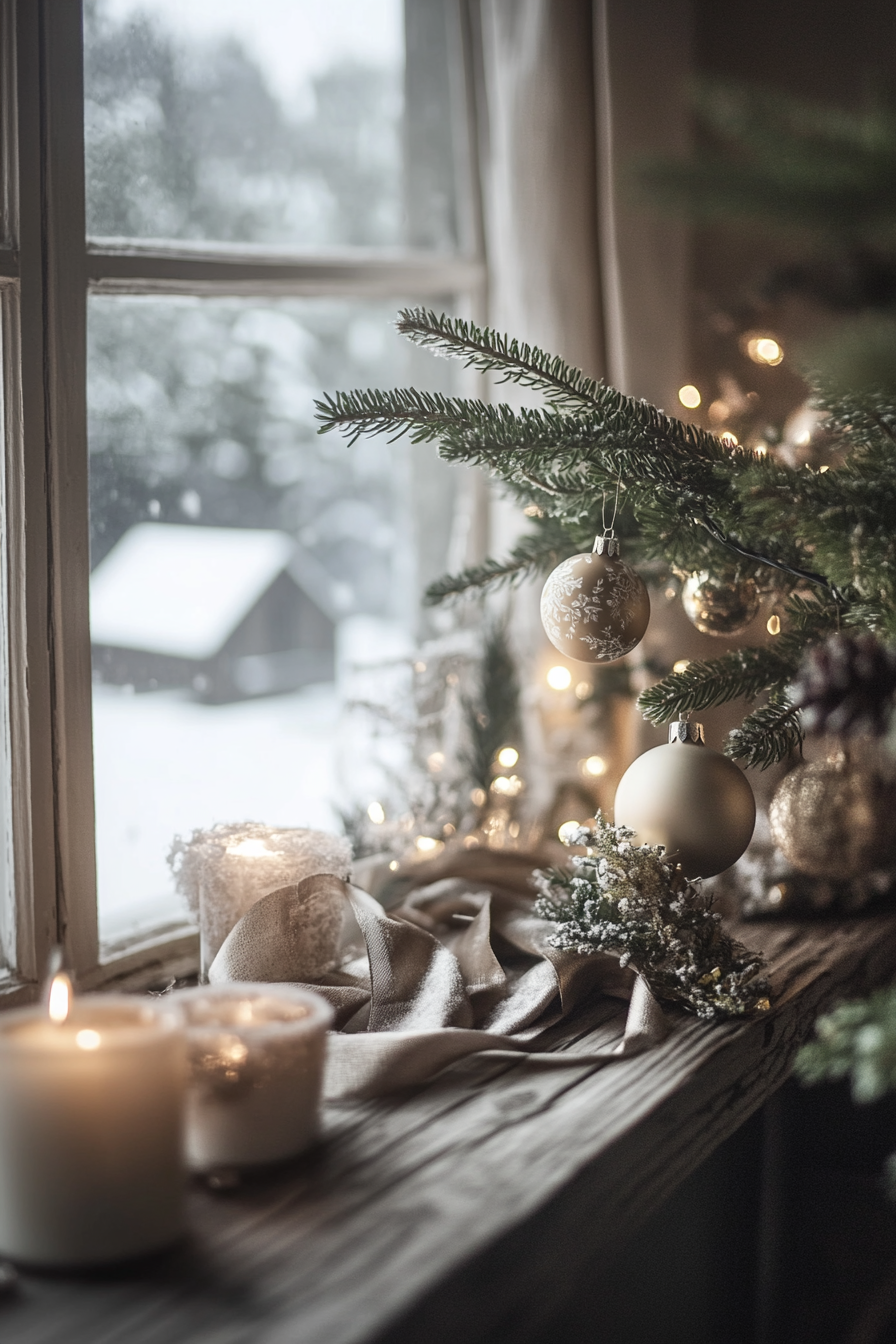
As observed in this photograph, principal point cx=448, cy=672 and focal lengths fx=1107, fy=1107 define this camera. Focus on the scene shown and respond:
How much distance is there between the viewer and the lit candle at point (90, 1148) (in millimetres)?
578

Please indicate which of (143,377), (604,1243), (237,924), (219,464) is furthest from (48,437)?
(604,1243)

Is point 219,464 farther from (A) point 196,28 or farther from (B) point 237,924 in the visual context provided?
(B) point 237,924

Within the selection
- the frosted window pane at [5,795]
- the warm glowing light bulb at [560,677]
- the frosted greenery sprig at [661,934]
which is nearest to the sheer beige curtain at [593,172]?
the warm glowing light bulb at [560,677]

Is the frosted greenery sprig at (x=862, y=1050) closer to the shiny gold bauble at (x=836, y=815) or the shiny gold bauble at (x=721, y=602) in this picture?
the shiny gold bauble at (x=836, y=815)

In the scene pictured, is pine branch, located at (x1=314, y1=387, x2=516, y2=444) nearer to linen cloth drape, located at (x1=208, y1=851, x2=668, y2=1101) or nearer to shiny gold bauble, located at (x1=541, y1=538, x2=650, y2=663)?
shiny gold bauble, located at (x1=541, y1=538, x2=650, y2=663)

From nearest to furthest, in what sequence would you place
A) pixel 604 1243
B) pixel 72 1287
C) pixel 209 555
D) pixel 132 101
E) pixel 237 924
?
pixel 72 1287 < pixel 604 1243 < pixel 237 924 < pixel 132 101 < pixel 209 555

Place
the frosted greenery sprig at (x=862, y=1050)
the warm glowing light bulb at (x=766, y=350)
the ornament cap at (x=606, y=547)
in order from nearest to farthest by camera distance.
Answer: the frosted greenery sprig at (x=862, y=1050), the ornament cap at (x=606, y=547), the warm glowing light bulb at (x=766, y=350)

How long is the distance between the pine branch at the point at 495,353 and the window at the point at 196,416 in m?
0.33

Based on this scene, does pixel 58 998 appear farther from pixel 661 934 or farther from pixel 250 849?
pixel 661 934

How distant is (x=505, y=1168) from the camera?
0.69m

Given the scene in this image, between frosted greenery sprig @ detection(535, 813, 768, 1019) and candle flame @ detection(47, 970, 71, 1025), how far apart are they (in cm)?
44

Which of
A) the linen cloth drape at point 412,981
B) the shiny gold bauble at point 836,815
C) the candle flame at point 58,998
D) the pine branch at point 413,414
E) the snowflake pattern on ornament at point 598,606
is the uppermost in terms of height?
the pine branch at point 413,414

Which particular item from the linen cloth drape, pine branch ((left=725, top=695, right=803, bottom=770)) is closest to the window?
the linen cloth drape

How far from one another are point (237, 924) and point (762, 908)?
55 centimetres
